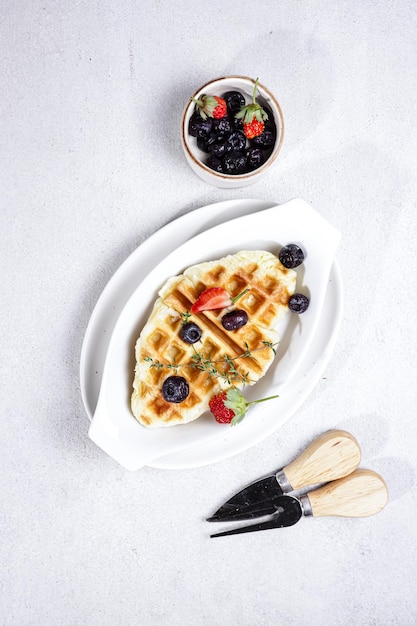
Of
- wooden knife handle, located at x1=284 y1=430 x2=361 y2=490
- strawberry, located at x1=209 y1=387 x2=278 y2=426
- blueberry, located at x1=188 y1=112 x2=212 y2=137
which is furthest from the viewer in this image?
wooden knife handle, located at x1=284 y1=430 x2=361 y2=490

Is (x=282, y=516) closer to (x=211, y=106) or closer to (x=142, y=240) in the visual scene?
(x=142, y=240)

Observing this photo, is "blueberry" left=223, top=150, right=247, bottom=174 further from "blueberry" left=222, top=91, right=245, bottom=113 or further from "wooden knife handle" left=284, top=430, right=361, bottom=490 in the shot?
"wooden knife handle" left=284, top=430, right=361, bottom=490

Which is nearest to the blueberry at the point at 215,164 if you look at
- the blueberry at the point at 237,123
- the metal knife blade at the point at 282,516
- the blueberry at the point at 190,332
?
the blueberry at the point at 237,123

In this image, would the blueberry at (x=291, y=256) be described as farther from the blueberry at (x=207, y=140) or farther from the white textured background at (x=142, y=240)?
the blueberry at (x=207, y=140)

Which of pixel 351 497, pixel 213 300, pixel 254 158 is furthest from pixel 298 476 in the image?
pixel 254 158

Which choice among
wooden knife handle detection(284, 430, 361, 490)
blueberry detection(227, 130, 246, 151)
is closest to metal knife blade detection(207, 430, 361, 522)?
wooden knife handle detection(284, 430, 361, 490)

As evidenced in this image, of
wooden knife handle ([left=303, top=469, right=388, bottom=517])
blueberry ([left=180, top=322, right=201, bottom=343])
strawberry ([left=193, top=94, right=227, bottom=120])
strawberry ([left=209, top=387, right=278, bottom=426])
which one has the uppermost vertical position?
strawberry ([left=193, top=94, right=227, bottom=120])

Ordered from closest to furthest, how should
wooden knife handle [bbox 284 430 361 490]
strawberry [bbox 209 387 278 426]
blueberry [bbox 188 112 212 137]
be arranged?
1. strawberry [bbox 209 387 278 426]
2. blueberry [bbox 188 112 212 137]
3. wooden knife handle [bbox 284 430 361 490]

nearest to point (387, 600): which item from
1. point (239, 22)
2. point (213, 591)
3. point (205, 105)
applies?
point (213, 591)
